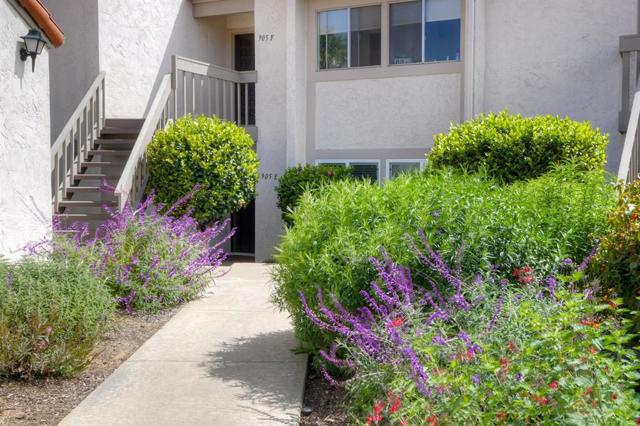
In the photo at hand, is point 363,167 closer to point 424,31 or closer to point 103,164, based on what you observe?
point 424,31

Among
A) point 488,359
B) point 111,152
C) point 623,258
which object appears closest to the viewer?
point 488,359

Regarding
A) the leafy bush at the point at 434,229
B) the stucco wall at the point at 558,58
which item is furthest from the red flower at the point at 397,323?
the stucco wall at the point at 558,58

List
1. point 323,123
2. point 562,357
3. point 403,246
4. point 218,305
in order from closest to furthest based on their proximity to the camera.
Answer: point 562,357 < point 403,246 < point 218,305 < point 323,123

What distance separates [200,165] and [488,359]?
881 cm

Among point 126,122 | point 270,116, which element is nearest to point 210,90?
point 270,116

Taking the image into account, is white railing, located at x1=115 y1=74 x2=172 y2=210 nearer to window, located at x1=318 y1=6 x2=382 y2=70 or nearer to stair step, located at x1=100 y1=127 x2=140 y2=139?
stair step, located at x1=100 y1=127 x2=140 y2=139

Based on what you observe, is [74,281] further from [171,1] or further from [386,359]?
[171,1]

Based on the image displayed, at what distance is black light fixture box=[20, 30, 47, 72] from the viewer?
8.39 meters

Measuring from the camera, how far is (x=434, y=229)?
5410 millimetres

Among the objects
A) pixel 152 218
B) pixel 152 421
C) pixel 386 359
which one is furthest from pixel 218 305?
pixel 386 359

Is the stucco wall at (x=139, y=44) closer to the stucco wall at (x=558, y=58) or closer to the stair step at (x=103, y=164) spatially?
the stair step at (x=103, y=164)

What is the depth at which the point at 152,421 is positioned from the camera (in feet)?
15.8

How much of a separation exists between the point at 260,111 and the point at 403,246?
9.73m

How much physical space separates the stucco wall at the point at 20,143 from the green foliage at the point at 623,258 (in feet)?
20.4
